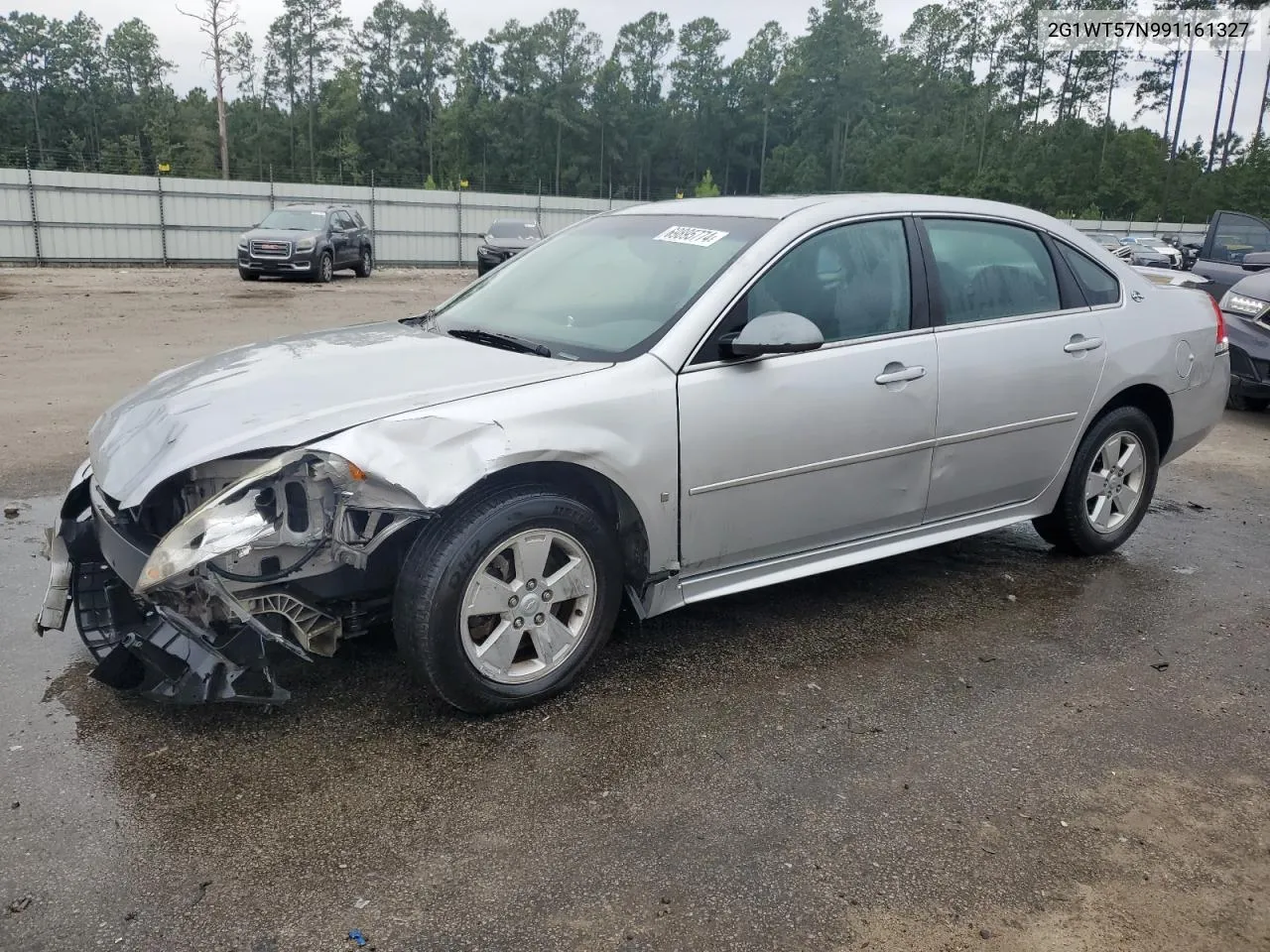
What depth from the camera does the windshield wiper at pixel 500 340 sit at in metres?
3.66

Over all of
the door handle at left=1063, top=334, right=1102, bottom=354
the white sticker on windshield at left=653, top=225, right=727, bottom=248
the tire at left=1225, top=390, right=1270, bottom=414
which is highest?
the white sticker on windshield at left=653, top=225, right=727, bottom=248

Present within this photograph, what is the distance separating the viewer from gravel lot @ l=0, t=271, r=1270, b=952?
242 centimetres

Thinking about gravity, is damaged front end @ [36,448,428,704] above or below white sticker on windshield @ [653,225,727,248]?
below

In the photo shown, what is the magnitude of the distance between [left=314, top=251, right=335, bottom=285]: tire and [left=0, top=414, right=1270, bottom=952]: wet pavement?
18.9 meters

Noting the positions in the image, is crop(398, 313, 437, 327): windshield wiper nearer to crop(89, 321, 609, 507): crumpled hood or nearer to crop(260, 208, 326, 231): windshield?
crop(89, 321, 609, 507): crumpled hood

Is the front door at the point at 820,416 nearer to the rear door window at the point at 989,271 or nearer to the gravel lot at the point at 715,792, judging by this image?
the rear door window at the point at 989,271

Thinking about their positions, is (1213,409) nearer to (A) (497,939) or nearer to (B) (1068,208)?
(A) (497,939)

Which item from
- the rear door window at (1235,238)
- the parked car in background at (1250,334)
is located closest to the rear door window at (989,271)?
the parked car in background at (1250,334)

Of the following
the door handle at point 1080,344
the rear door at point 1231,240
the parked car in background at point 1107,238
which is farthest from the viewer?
the parked car in background at point 1107,238

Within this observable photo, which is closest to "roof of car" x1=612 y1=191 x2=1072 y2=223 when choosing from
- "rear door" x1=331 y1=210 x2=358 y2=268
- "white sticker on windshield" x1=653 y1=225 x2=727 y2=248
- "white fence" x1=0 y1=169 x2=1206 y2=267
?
"white sticker on windshield" x1=653 y1=225 x2=727 y2=248

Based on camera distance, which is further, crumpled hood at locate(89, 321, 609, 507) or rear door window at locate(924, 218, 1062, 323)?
rear door window at locate(924, 218, 1062, 323)

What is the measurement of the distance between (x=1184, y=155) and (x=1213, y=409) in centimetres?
7230

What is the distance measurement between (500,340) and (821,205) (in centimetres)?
138

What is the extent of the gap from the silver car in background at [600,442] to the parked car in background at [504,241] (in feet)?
70.2
